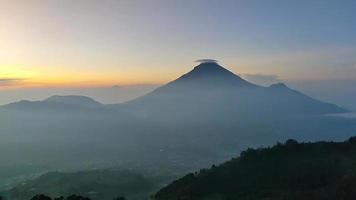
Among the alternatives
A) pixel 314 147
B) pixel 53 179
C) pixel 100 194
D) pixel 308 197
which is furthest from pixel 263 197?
pixel 53 179

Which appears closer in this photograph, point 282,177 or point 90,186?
point 282,177

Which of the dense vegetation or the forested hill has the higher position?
the forested hill

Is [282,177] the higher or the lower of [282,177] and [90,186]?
the higher

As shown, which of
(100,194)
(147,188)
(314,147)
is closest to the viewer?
(314,147)

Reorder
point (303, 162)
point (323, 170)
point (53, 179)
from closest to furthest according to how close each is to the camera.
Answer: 1. point (323, 170)
2. point (303, 162)
3. point (53, 179)

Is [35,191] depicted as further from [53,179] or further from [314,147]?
[314,147]
